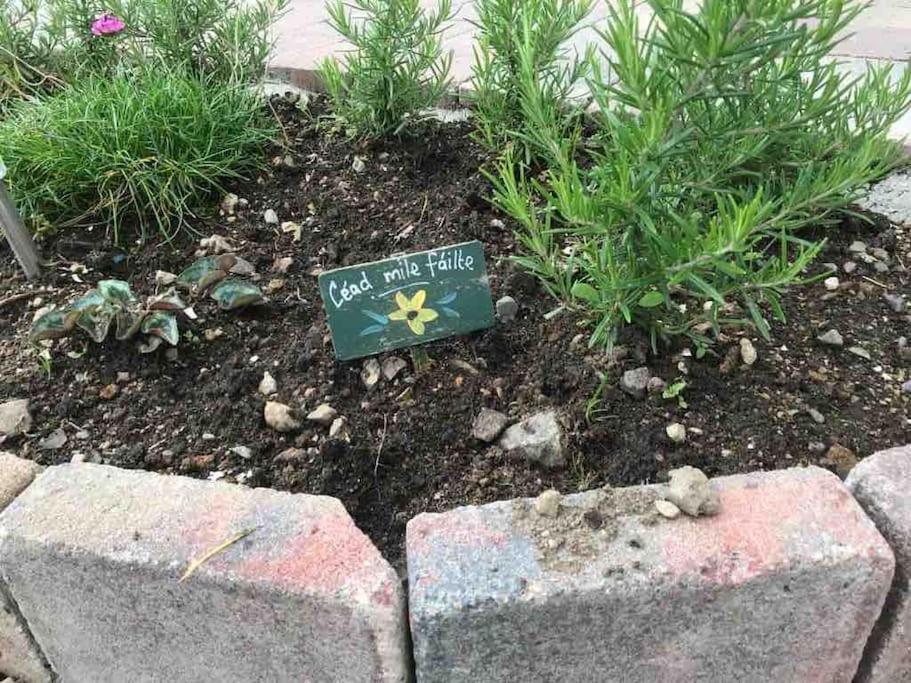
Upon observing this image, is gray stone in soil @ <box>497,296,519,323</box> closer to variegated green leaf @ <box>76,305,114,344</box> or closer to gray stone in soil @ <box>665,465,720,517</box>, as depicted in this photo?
gray stone in soil @ <box>665,465,720,517</box>

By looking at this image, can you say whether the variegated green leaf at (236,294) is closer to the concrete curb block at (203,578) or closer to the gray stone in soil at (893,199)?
the concrete curb block at (203,578)

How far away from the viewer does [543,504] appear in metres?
1.05

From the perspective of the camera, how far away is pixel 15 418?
1397mm

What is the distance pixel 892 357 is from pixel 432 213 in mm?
984

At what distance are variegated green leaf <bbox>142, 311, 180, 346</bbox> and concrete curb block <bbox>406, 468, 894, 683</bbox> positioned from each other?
2.15 feet

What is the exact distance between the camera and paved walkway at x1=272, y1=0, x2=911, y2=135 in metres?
2.58

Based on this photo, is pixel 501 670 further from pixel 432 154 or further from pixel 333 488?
pixel 432 154

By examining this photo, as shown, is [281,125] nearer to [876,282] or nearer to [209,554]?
[209,554]

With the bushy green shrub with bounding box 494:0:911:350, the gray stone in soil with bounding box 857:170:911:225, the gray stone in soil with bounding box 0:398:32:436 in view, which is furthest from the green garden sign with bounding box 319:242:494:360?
the gray stone in soil with bounding box 857:170:911:225

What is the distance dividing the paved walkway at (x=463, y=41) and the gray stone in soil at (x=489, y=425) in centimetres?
138

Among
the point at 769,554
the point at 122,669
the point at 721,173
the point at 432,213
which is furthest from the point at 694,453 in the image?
the point at 122,669

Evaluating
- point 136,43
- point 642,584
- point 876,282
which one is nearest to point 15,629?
point 642,584

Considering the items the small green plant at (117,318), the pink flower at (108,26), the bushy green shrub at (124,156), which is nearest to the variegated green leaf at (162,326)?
the small green plant at (117,318)

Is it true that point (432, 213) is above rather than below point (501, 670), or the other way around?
above
